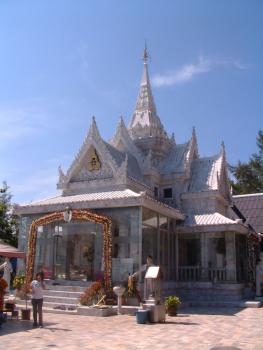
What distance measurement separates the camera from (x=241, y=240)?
22703mm

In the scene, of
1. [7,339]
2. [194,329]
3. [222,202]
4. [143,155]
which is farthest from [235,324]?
[143,155]

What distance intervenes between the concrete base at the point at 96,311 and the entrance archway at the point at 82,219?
196cm

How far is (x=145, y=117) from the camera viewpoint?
2781cm

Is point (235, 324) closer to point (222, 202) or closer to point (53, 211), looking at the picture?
point (53, 211)

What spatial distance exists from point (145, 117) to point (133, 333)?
18942mm

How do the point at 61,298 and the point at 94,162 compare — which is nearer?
the point at 61,298

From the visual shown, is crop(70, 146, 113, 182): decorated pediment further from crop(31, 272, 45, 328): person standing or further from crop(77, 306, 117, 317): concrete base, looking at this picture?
crop(31, 272, 45, 328): person standing

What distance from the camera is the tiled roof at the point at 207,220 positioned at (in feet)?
66.4

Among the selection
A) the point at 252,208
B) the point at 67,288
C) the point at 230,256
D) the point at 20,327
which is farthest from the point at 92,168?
the point at 252,208

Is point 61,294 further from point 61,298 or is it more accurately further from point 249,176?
point 249,176

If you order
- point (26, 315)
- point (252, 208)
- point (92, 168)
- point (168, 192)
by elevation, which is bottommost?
point (26, 315)

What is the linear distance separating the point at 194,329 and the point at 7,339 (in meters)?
5.07

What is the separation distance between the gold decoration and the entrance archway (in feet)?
12.8

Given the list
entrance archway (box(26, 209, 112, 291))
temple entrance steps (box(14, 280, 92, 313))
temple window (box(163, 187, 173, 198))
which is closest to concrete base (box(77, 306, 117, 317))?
temple entrance steps (box(14, 280, 92, 313))
